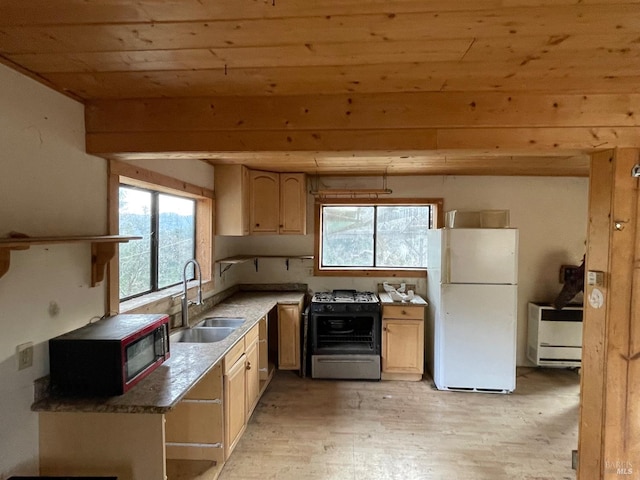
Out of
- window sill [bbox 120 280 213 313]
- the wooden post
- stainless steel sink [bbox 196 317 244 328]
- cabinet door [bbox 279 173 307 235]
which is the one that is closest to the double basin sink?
stainless steel sink [bbox 196 317 244 328]

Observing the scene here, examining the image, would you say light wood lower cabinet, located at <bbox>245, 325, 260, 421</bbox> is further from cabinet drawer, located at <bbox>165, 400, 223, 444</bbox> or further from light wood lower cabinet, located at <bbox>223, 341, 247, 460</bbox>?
cabinet drawer, located at <bbox>165, 400, 223, 444</bbox>

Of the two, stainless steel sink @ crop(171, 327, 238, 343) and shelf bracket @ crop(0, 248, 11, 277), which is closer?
shelf bracket @ crop(0, 248, 11, 277)

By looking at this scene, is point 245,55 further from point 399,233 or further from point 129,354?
point 399,233

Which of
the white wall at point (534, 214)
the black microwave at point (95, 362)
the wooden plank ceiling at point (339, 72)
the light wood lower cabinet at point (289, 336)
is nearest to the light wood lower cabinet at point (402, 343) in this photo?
the light wood lower cabinet at point (289, 336)

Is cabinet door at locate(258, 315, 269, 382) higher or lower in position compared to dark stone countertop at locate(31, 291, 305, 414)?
lower

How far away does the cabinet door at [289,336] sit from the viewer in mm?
3559

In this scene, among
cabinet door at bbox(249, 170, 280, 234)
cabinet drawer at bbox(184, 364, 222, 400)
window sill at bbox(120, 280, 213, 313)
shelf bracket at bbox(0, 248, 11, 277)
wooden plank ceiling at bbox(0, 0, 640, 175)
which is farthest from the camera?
cabinet door at bbox(249, 170, 280, 234)

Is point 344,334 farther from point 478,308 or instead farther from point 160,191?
point 160,191

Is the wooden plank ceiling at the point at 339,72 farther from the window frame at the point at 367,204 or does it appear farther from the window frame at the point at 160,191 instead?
the window frame at the point at 367,204

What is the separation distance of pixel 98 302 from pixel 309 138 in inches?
58.3

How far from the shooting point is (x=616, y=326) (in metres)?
1.71

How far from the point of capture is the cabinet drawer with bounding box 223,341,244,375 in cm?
213

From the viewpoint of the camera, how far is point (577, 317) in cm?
353

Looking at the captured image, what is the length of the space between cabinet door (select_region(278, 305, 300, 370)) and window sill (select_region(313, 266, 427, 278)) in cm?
67
